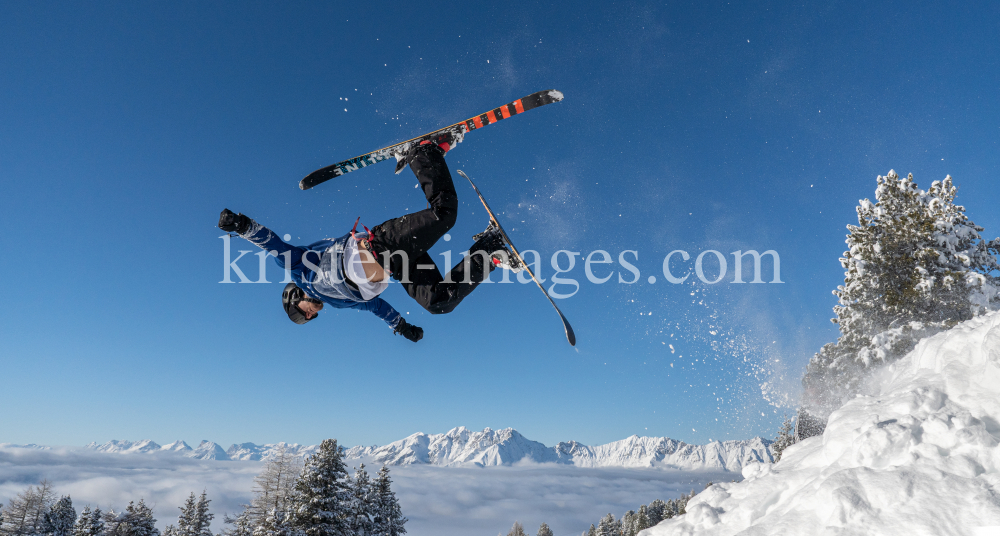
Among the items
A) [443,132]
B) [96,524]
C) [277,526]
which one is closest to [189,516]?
[96,524]

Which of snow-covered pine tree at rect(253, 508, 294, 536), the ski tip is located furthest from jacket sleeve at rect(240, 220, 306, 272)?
snow-covered pine tree at rect(253, 508, 294, 536)

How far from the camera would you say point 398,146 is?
5.60 m

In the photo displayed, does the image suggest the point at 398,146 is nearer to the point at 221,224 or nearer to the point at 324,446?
the point at 221,224

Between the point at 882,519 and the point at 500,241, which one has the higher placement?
the point at 500,241

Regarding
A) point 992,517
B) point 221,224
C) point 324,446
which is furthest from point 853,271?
point 324,446

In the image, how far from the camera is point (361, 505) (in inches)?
774

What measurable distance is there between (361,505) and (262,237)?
753 inches

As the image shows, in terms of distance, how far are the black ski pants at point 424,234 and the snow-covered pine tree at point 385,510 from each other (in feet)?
70.0

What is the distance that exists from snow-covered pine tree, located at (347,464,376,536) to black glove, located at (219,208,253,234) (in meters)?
16.8

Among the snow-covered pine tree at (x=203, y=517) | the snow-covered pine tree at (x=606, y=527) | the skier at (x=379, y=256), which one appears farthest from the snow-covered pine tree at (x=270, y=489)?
the snow-covered pine tree at (x=606, y=527)

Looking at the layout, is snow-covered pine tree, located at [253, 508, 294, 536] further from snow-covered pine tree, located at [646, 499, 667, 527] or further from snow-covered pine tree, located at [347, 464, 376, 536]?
snow-covered pine tree, located at [646, 499, 667, 527]

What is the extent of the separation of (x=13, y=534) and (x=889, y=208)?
5296 cm

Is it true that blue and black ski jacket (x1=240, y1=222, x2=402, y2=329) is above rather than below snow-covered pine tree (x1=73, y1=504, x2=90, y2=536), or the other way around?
above

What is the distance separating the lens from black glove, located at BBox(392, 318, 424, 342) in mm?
6227
